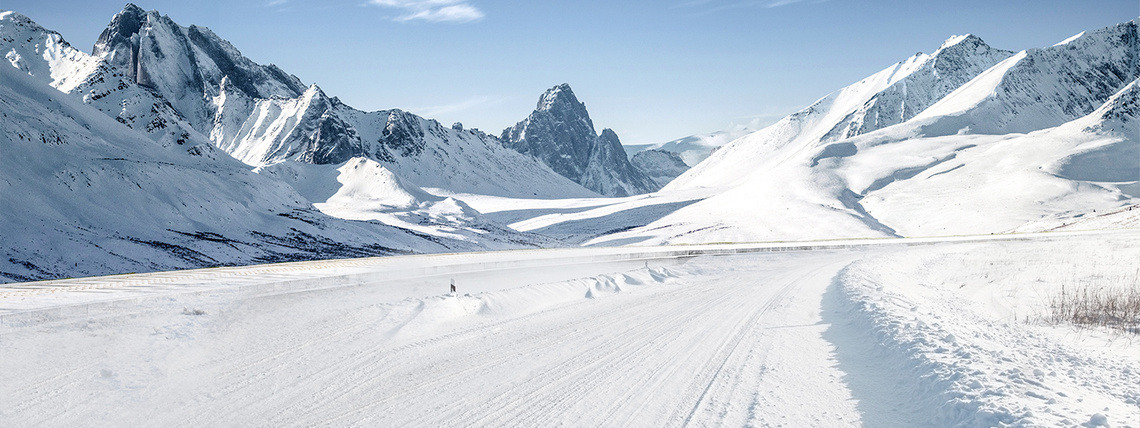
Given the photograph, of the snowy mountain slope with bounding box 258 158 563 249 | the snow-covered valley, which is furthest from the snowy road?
the snowy mountain slope with bounding box 258 158 563 249

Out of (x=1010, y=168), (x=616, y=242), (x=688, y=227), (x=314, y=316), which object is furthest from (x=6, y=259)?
(x=1010, y=168)

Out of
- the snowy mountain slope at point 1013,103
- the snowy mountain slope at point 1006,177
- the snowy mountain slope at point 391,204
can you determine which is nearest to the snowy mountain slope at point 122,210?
the snowy mountain slope at point 391,204

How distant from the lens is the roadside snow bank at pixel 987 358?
5.96 m

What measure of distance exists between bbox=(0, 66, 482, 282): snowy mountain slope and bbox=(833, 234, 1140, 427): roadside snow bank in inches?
1500

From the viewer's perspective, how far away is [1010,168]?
10281 cm

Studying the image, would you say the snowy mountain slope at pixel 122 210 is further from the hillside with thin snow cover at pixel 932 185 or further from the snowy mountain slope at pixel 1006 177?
the snowy mountain slope at pixel 1006 177

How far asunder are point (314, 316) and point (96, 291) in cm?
402

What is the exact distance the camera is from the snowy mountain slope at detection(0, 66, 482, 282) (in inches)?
1489

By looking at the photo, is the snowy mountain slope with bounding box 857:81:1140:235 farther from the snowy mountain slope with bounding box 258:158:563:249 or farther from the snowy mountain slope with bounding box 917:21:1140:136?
the snowy mountain slope with bounding box 258:158:563:249

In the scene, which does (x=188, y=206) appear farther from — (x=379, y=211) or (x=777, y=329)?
(x=379, y=211)

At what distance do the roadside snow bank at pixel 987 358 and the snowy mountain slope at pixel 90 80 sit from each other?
91735 millimetres

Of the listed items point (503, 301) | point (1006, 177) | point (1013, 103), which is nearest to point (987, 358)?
point (503, 301)

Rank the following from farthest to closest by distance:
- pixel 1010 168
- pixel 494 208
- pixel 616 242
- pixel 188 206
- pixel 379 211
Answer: pixel 494 208
pixel 379 211
pixel 1010 168
pixel 616 242
pixel 188 206

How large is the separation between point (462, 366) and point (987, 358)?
656 centimetres
